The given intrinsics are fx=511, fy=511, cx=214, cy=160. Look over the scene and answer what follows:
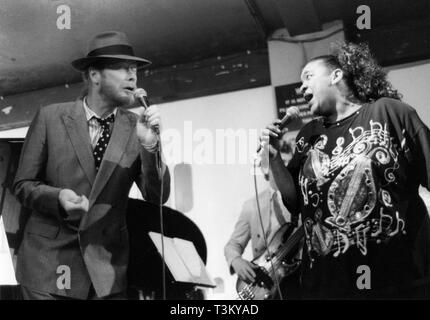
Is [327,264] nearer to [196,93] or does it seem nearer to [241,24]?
[196,93]

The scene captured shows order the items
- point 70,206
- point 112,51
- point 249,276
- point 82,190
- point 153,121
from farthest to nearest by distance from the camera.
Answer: point 249,276, point 112,51, point 82,190, point 70,206, point 153,121

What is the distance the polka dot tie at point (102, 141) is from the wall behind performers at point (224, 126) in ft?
1.57

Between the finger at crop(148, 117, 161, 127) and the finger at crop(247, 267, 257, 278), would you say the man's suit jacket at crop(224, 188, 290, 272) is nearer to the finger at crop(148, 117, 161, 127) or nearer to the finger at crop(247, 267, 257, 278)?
the finger at crop(247, 267, 257, 278)

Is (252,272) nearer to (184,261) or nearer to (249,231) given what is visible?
(249,231)

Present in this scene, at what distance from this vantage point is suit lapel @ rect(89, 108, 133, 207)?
5.82ft

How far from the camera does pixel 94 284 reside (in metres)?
1.71

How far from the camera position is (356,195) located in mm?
1607

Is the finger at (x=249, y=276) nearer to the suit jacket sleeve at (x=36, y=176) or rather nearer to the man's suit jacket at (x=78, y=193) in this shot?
the man's suit jacket at (x=78, y=193)

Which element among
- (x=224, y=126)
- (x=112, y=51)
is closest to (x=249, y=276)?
(x=224, y=126)

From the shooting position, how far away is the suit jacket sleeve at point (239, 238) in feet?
7.64

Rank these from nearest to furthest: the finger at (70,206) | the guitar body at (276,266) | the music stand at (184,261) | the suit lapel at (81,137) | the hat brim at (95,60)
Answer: the finger at (70,206) → the suit lapel at (81,137) → the hat brim at (95,60) → the music stand at (184,261) → the guitar body at (276,266)

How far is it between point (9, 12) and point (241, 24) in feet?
3.91

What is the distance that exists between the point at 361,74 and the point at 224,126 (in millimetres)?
762

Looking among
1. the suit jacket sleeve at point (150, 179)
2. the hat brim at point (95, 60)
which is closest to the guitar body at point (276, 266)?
the suit jacket sleeve at point (150, 179)
